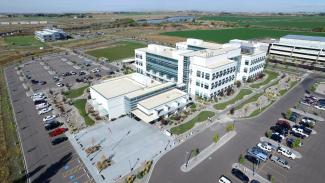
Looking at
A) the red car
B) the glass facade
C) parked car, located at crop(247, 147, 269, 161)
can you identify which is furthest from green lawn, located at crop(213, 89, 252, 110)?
the red car

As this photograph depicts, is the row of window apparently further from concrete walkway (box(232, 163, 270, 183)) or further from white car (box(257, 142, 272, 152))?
A: concrete walkway (box(232, 163, 270, 183))

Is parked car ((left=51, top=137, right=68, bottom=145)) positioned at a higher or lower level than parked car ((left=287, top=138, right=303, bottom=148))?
lower

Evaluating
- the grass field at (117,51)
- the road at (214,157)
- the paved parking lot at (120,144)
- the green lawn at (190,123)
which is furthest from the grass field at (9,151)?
the grass field at (117,51)

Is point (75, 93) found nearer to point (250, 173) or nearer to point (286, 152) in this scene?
point (250, 173)

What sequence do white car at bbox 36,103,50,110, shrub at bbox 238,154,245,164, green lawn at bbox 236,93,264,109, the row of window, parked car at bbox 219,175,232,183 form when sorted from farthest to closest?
the row of window, white car at bbox 36,103,50,110, green lawn at bbox 236,93,264,109, shrub at bbox 238,154,245,164, parked car at bbox 219,175,232,183

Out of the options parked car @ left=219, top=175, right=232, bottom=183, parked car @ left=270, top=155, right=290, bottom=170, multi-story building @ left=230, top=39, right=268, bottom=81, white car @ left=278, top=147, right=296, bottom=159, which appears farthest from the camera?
multi-story building @ left=230, top=39, right=268, bottom=81

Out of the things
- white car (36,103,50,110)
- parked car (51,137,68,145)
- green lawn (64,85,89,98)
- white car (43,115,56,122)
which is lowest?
parked car (51,137,68,145)

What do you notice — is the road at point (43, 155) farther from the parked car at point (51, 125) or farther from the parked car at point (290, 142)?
the parked car at point (290, 142)
